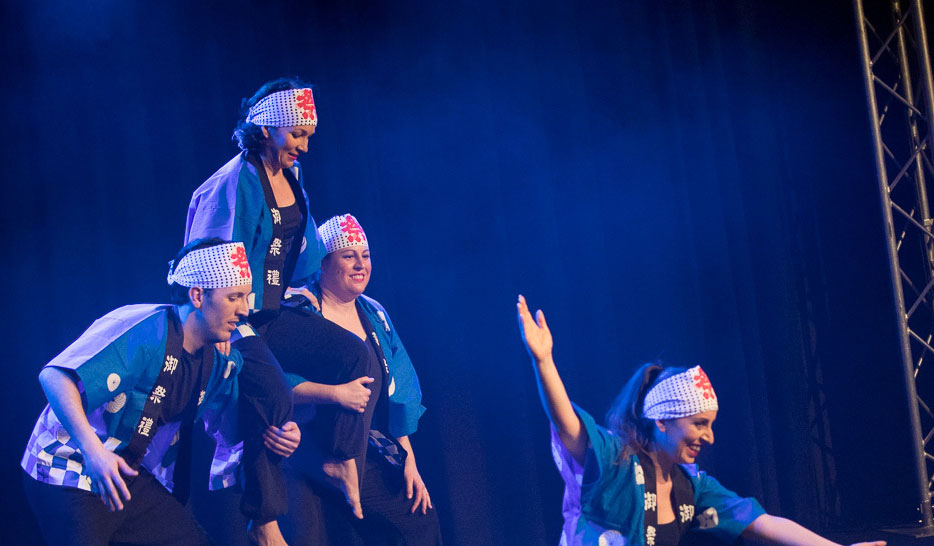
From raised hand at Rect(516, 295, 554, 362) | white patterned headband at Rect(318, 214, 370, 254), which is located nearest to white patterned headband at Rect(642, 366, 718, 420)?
raised hand at Rect(516, 295, 554, 362)

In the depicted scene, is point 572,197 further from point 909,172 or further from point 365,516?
point 365,516

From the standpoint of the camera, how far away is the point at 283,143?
2.65 metres

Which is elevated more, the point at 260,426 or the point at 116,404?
the point at 116,404

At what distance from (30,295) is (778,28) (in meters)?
3.10

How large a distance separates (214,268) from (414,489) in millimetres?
946

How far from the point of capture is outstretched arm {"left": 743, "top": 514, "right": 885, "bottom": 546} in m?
2.35

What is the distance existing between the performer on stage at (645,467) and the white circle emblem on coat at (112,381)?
90 centimetres

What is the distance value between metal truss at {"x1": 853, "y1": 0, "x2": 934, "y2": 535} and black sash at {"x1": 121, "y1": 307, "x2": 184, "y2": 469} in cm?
273

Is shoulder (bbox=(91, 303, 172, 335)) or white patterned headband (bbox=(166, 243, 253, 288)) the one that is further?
white patterned headband (bbox=(166, 243, 253, 288))

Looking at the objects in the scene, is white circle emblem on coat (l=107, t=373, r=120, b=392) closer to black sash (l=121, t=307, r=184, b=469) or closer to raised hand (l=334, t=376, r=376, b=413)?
black sash (l=121, t=307, r=184, b=469)

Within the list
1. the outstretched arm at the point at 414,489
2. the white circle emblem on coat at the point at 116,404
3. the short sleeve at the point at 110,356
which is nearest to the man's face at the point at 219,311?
the short sleeve at the point at 110,356

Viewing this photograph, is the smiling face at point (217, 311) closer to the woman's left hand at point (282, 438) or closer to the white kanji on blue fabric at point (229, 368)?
the white kanji on blue fabric at point (229, 368)

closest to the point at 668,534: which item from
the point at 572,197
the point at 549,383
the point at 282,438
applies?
the point at 549,383

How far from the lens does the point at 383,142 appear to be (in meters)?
3.68
